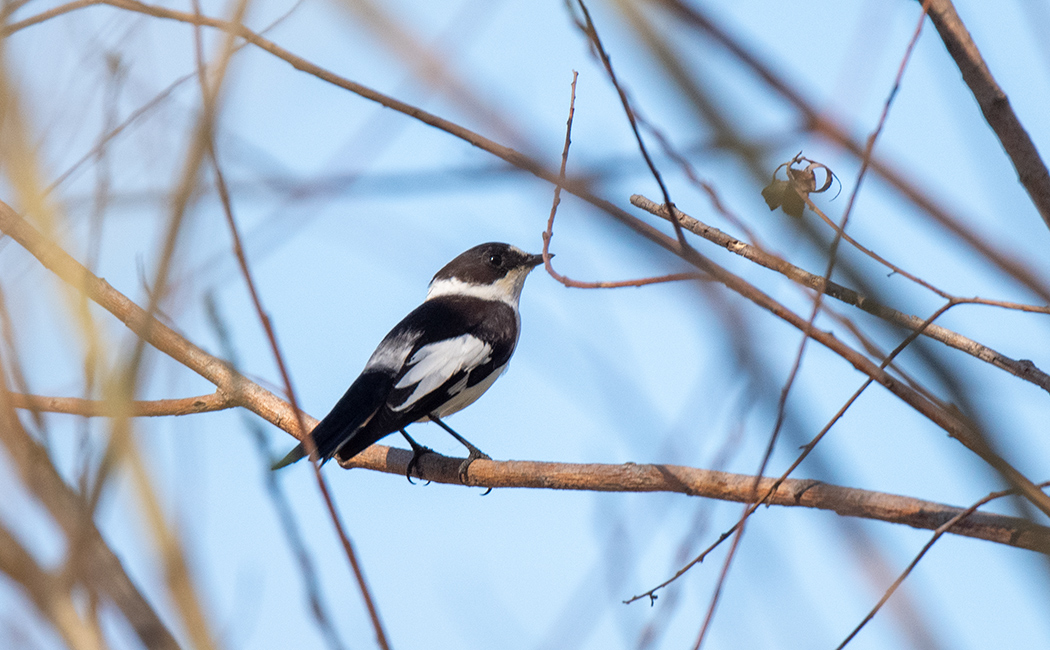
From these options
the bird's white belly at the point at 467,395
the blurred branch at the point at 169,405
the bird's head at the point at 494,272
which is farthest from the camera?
the bird's head at the point at 494,272

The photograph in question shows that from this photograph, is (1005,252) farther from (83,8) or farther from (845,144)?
(83,8)

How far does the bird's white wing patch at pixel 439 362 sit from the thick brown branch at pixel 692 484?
1.32ft

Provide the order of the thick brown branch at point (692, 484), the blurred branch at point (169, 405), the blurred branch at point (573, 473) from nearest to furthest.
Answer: the blurred branch at point (573, 473) → the thick brown branch at point (692, 484) → the blurred branch at point (169, 405)

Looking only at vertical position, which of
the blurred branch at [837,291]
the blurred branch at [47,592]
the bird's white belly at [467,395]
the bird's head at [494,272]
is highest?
the bird's head at [494,272]

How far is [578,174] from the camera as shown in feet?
6.41

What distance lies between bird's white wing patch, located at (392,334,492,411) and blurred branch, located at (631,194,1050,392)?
9.20ft

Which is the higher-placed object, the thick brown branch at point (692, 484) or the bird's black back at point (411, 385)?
the bird's black back at point (411, 385)

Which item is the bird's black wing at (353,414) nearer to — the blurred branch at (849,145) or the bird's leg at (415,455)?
the bird's leg at (415,455)

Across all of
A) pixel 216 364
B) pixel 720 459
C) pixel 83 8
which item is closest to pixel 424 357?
pixel 216 364

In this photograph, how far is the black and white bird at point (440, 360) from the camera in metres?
4.84

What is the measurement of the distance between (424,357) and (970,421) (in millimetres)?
4245

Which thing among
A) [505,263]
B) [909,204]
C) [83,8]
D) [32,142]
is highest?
[505,263]

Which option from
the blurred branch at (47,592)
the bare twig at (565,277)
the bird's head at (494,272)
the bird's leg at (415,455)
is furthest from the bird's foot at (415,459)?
the blurred branch at (47,592)

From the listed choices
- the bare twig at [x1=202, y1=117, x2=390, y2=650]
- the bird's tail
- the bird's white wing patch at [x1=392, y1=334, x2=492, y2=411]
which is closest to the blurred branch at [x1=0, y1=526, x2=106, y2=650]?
the bare twig at [x1=202, y1=117, x2=390, y2=650]
